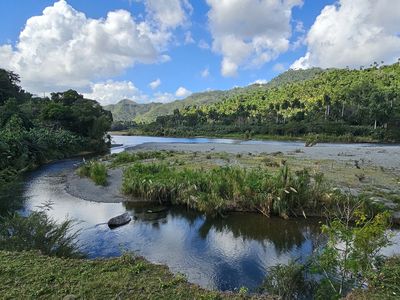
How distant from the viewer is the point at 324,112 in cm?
13025

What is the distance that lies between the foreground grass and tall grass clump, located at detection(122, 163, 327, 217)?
1217cm

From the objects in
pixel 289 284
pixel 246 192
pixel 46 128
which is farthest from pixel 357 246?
pixel 46 128

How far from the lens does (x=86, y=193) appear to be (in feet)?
89.6

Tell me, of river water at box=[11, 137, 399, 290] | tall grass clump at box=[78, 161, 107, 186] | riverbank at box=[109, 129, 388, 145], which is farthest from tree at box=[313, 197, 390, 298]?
riverbank at box=[109, 129, 388, 145]

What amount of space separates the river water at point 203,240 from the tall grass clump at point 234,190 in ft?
2.56

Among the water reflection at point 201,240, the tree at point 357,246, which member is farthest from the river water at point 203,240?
the tree at point 357,246

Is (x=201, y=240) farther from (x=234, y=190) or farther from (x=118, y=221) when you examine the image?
(x=234, y=190)

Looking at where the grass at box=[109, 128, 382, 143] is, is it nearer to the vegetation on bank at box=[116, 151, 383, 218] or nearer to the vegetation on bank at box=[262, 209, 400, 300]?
the vegetation on bank at box=[116, 151, 383, 218]

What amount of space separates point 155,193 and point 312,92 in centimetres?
15611

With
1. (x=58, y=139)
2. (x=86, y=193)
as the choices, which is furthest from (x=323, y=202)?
(x=58, y=139)

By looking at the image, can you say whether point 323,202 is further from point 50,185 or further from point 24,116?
point 24,116

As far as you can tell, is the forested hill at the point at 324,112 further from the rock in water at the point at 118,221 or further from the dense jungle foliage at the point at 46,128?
the rock in water at the point at 118,221

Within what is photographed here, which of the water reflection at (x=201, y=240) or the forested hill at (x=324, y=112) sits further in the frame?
the forested hill at (x=324, y=112)

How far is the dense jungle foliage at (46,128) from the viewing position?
4402cm
